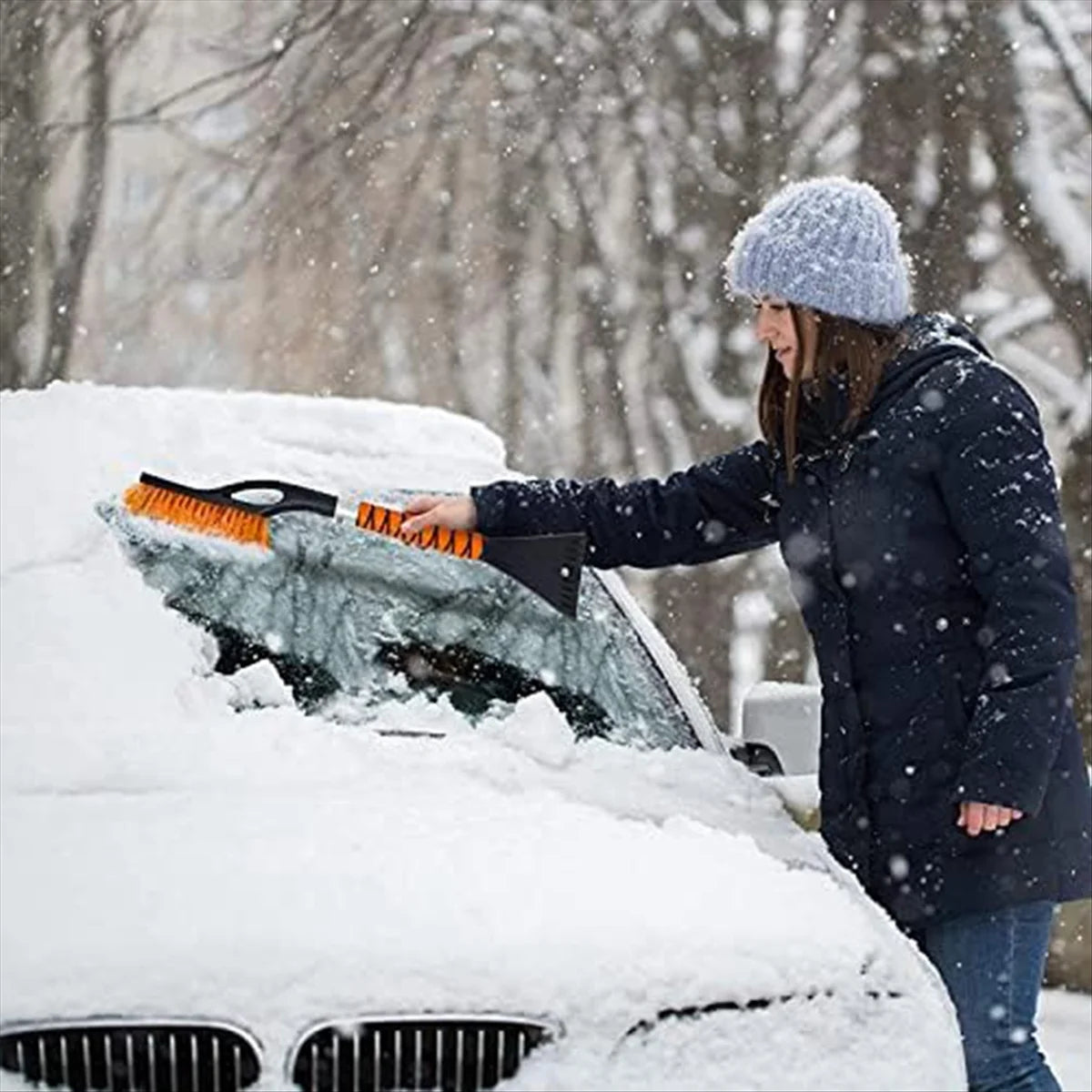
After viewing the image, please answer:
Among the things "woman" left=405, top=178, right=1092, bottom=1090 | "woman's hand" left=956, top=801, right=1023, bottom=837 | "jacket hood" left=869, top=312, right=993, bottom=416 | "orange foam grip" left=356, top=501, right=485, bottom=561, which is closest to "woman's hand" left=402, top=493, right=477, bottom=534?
"orange foam grip" left=356, top=501, right=485, bottom=561

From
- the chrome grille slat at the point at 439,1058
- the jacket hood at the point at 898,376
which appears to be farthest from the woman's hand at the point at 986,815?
the chrome grille slat at the point at 439,1058

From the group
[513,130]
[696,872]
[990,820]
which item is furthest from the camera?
[513,130]

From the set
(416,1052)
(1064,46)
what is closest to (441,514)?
(416,1052)

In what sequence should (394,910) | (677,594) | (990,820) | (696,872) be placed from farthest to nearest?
1. (677,594)
2. (990,820)
3. (696,872)
4. (394,910)

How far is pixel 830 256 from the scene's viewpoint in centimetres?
316

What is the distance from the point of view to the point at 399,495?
3.94m

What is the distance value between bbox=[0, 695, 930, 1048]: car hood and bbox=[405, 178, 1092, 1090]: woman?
221 mm

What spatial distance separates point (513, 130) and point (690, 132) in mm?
2195

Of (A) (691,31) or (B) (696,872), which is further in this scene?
(A) (691,31)

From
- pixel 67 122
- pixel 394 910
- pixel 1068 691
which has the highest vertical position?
pixel 67 122

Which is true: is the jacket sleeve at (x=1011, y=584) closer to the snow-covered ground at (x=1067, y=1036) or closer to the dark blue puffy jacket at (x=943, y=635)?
the dark blue puffy jacket at (x=943, y=635)

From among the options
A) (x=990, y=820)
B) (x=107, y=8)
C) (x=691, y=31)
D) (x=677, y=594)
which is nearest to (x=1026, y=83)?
(x=691, y=31)

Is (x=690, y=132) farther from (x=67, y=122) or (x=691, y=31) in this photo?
(x=67, y=122)

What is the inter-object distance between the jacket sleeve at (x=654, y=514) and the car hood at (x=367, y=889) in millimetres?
683
